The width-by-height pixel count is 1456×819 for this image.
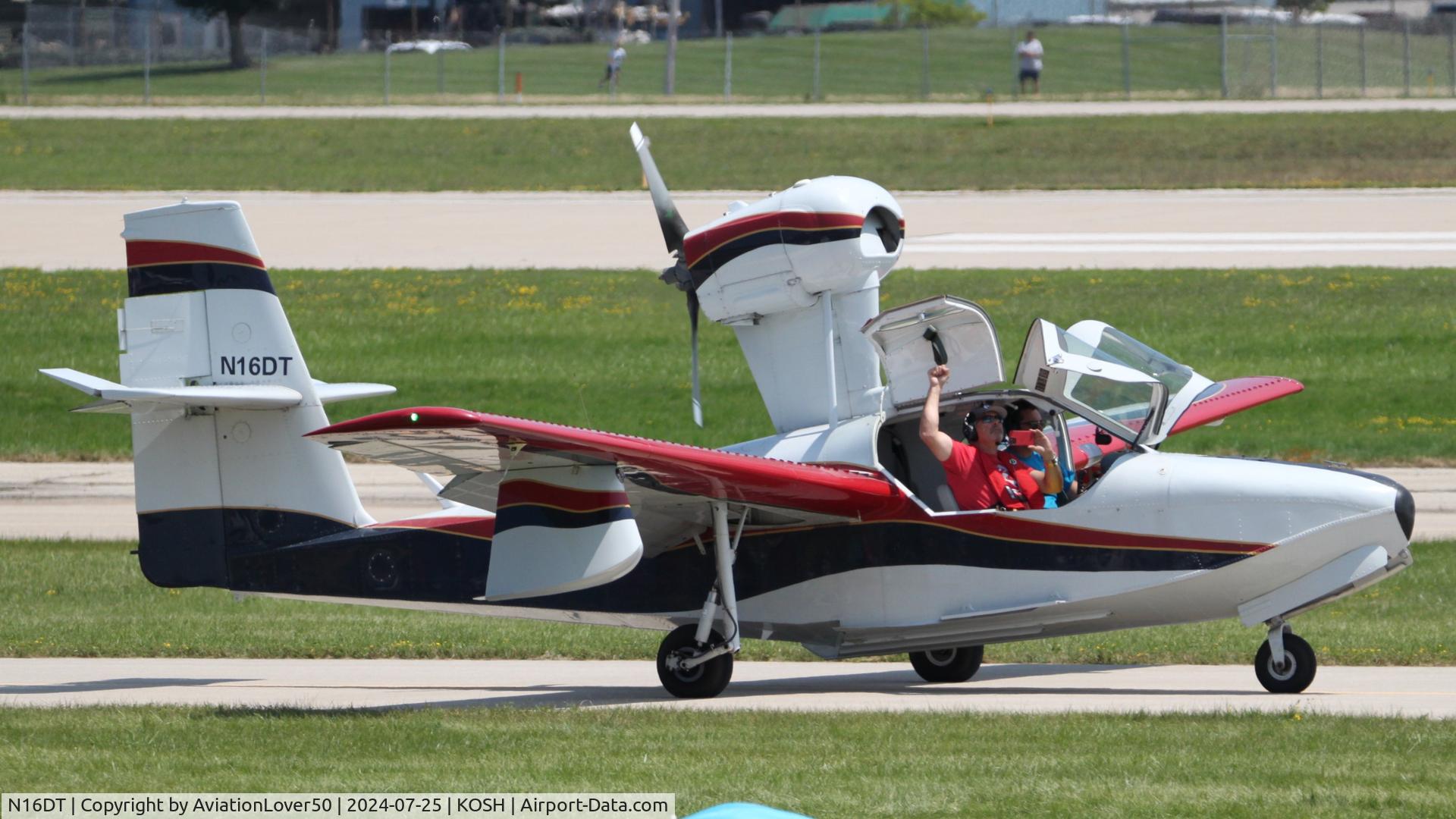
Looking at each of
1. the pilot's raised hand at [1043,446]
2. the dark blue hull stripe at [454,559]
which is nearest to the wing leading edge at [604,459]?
the dark blue hull stripe at [454,559]

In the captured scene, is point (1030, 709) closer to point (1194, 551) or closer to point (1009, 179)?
point (1194, 551)

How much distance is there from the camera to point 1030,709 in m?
11.3

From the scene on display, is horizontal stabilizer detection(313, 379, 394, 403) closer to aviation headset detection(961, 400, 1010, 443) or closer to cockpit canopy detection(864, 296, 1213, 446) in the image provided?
cockpit canopy detection(864, 296, 1213, 446)

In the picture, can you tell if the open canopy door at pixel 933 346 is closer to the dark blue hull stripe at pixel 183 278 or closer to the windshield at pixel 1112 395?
the windshield at pixel 1112 395

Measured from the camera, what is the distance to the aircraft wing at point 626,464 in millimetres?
10180

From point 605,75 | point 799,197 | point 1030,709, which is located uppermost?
point 605,75

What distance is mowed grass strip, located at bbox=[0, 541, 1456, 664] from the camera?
46.3 ft

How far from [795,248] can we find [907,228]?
26330 mm

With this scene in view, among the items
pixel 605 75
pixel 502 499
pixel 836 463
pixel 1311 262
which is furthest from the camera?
pixel 605 75

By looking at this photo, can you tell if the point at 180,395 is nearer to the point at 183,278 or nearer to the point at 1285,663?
the point at 183,278

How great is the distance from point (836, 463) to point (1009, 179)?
32.1m

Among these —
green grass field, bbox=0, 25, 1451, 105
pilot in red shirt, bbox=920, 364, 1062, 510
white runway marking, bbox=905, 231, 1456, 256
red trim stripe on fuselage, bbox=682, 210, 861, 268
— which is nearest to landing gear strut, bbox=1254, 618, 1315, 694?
pilot in red shirt, bbox=920, 364, 1062, 510

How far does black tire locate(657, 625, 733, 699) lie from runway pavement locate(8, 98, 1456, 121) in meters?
40.2

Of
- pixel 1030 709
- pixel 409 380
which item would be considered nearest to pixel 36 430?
pixel 409 380
